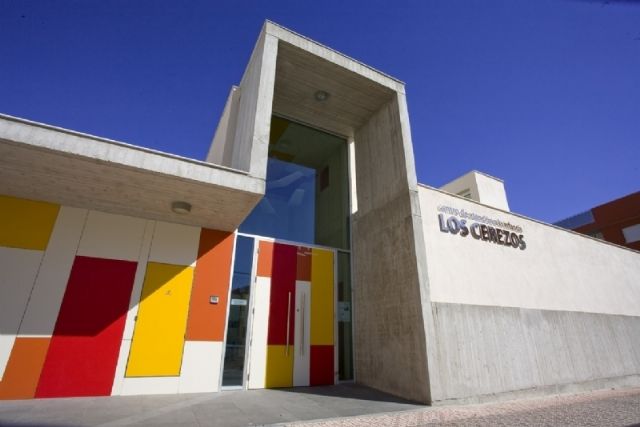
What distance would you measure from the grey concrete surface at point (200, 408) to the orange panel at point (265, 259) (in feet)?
8.34

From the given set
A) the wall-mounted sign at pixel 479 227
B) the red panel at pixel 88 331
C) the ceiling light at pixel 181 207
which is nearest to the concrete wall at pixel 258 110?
the ceiling light at pixel 181 207

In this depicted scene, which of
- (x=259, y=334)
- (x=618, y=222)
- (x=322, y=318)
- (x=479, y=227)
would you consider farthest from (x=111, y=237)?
(x=618, y=222)

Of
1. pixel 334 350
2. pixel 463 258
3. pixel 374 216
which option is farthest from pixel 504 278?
pixel 334 350

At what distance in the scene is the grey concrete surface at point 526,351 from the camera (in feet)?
21.0

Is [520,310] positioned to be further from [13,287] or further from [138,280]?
[13,287]

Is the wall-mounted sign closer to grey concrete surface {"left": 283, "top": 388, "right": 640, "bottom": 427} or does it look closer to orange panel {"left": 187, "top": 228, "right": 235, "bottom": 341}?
grey concrete surface {"left": 283, "top": 388, "right": 640, "bottom": 427}

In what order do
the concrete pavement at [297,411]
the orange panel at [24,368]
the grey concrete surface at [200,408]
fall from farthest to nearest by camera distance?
1. the orange panel at [24,368]
2. the concrete pavement at [297,411]
3. the grey concrete surface at [200,408]

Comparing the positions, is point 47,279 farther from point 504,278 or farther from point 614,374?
point 614,374

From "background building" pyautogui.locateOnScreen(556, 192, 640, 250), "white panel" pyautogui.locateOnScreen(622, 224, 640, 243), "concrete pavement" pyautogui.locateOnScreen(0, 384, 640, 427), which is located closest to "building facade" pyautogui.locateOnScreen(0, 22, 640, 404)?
"concrete pavement" pyautogui.locateOnScreen(0, 384, 640, 427)

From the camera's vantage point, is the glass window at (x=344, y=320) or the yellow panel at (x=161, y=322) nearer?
the yellow panel at (x=161, y=322)

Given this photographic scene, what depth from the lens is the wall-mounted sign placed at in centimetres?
800

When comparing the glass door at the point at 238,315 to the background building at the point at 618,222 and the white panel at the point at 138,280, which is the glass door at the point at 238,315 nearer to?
the white panel at the point at 138,280

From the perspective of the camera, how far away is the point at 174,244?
698cm

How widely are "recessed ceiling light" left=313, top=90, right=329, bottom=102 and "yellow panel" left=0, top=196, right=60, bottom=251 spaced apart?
22.5 feet
